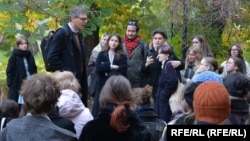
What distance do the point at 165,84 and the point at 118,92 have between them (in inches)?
151

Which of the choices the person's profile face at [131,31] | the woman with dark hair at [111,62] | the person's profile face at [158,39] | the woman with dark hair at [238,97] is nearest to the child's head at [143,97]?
the woman with dark hair at [238,97]

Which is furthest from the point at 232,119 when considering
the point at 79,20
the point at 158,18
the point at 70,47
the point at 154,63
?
the point at 158,18

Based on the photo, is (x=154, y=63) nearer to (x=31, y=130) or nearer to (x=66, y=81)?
(x=66, y=81)

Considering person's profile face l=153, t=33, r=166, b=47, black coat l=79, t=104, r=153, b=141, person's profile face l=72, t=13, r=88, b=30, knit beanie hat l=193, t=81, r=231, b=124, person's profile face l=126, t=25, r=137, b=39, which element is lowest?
black coat l=79, t=104, r=153, b=141

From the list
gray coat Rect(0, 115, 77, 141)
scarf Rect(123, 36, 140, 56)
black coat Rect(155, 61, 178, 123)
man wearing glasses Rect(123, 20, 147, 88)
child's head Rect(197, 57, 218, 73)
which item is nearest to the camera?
gray coat Rect(0, 115, 77, 141)

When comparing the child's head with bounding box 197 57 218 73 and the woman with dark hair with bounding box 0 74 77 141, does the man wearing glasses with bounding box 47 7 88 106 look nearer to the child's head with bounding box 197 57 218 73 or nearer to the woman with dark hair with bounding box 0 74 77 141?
the child's head with bounding box 197 57 218 73

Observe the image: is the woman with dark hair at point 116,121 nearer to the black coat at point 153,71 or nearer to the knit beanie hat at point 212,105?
the knit beanie hat at point 212,105

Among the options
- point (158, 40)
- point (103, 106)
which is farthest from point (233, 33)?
point (103, 106)

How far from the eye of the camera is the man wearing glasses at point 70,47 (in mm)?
7297

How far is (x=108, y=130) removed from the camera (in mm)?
4309

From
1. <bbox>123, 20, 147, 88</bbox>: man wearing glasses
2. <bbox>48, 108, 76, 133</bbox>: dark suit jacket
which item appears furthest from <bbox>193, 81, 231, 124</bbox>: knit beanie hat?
<bbox>123, 20, 147, 88</bbox>: man wearing glasses

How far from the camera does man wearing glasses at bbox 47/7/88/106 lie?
7.30 m

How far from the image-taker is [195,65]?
8594 millimetres

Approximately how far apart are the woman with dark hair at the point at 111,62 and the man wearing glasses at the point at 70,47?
1.18 m
